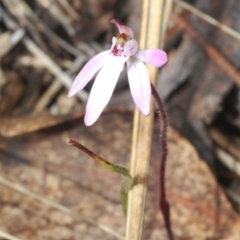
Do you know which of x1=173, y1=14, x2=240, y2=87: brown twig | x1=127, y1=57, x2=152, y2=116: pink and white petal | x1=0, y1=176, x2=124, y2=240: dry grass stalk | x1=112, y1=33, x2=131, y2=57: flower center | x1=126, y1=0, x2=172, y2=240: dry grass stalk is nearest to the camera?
x1=127, y1=57, x2=152, y2=116: pink and white petal

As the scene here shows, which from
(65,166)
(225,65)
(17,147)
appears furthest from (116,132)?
(225,65)

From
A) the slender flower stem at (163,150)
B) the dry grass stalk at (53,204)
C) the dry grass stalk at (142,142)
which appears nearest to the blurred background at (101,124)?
the dry grass stalk at (53,204)

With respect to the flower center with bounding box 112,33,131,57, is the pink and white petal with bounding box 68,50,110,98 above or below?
below

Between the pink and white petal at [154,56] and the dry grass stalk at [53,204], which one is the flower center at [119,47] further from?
the dry grass stalk at [53,204]

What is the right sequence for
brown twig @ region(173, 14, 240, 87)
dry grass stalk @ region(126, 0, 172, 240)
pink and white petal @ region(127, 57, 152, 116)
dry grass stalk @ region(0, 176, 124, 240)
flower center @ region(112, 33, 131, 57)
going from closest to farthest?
pink and white petal @ region(127, 57, 152, 116), flower center @ region(112, 33, 131, 57), dry grass stalk @ region(126, 0, 172, 240), dry grass stalk @ region(0, 176, 124, 240), brown twig @ region(173, 14, 240, 87)

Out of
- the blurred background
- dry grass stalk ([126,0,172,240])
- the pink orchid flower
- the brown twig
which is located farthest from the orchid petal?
the brown twig

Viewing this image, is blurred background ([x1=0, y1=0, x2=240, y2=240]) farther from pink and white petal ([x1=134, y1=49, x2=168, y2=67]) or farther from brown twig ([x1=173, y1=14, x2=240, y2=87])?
pink and white petal ([x1=134, y1=49, x2=168, y2=67])

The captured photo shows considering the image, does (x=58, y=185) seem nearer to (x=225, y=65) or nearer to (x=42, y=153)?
(x=42, y=153)
